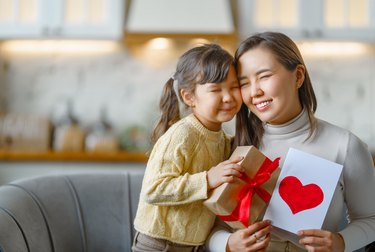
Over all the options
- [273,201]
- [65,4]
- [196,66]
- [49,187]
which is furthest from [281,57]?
[65,4]

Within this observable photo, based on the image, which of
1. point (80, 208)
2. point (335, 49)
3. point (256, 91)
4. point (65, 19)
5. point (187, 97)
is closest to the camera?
point (256, 91)

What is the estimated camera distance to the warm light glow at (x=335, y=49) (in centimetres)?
384

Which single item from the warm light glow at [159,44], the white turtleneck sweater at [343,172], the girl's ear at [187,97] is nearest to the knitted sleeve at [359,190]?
the white turtleneck sweater at [343,172]

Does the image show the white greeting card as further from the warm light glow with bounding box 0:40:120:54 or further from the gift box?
the warm light glow with bounding box 0:40:120:54

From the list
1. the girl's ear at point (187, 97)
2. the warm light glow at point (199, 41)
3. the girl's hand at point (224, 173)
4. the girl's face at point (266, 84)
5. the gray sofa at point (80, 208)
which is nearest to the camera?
the girl's hand at point (224, 173)

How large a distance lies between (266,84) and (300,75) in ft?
0.40

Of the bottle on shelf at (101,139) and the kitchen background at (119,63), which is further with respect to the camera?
the bottle on shelf at (101,139)

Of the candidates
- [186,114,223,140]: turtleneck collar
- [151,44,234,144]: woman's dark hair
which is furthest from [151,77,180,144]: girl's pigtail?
[186,114,223,140]: turtleneck collar

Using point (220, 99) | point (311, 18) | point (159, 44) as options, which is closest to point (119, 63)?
point (159, 44)

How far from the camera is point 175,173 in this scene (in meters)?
1.32

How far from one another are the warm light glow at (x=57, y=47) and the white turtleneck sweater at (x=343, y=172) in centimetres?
265

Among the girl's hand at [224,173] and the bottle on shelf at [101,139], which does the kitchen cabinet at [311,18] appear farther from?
the girl's hand at [224,173]

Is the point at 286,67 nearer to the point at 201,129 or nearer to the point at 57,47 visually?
the point at 201,129

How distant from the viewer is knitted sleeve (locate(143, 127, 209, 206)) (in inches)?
50.1
